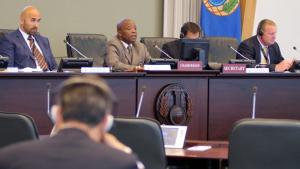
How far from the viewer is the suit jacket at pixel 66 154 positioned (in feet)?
4.79

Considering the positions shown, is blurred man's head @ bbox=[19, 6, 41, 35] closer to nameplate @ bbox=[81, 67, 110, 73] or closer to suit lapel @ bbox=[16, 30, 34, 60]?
suit lapel @ bbox=[16, 30, 34, 60]

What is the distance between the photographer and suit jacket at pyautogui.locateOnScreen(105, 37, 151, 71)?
598cm

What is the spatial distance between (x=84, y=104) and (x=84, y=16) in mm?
6221

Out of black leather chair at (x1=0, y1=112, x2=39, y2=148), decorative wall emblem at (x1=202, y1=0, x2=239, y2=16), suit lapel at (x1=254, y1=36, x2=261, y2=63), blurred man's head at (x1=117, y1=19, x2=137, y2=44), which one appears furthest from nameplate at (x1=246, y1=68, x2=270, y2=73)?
black leather chair at (x1=0, y1=112, x2=39, y2=148)

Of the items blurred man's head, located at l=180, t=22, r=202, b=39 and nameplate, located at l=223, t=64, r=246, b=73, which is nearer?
nameplate, located at l=223, t=64, r=246, b=73

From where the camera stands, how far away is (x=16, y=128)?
2.68 metres

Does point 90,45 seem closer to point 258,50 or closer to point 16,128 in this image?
point 258,50

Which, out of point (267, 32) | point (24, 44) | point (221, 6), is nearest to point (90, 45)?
point (24, 44)

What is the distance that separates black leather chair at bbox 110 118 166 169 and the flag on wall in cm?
513

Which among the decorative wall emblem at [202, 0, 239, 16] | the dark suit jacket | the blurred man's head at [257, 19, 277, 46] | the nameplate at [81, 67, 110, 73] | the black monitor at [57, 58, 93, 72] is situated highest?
the decorative wall emblem at [202, 0, 239, 16]

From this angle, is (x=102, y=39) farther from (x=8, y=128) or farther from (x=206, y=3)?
(x=8, y=128)

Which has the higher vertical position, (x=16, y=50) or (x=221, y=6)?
(x=221, y=6)

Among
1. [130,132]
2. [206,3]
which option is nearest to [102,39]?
[206,3]

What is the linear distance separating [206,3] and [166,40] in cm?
130
